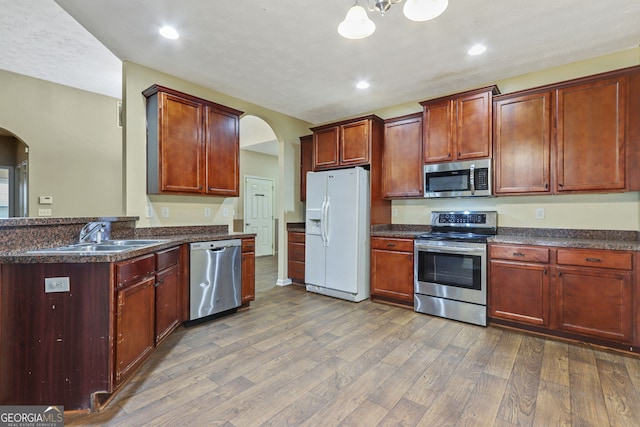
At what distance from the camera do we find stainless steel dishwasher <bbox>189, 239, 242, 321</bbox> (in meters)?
2.99

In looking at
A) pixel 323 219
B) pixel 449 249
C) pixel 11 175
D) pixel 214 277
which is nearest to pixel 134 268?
pixel 214 277

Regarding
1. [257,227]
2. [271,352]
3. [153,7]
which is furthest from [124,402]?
[257,227]

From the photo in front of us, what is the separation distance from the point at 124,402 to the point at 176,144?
2.34 metres

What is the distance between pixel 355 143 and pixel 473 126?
56.8 inches

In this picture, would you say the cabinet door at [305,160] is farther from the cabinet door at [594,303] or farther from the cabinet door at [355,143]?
the cabinet door at [594,303]

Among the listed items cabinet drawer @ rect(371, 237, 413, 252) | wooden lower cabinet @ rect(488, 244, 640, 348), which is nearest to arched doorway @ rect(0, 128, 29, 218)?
cabinet drawer @ rect(371, 237, 413, 252)

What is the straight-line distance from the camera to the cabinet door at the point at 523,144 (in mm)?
3002

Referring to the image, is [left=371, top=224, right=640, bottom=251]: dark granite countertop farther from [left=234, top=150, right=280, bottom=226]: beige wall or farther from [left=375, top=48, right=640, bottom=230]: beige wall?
[left=234, top=150, right=280, bottom=226]: beige wall

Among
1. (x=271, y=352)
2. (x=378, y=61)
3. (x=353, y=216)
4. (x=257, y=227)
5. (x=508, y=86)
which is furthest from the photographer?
(x=257, y=227)

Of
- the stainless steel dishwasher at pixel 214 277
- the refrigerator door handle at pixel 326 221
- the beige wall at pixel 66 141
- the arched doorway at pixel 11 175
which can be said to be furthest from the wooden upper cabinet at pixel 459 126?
the arched doorway at pixel 11 175

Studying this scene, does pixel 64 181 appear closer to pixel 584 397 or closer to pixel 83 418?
pixel 83 418

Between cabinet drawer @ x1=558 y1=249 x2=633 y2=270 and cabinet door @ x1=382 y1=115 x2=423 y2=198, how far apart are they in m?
1.60

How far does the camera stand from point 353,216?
3854 mm

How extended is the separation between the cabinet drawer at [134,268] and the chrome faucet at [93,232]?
0.54 meters
